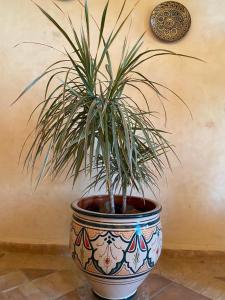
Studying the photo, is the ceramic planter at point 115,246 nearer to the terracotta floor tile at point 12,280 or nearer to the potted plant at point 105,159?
the potted plant at point 105,159

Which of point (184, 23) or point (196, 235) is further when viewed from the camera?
point (196, 235)

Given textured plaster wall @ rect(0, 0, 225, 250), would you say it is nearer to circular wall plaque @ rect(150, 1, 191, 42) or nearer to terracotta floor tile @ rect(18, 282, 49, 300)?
circular wall plaque @ rect(150, 1, 191, 42)

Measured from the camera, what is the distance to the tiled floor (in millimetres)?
1446

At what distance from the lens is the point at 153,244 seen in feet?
4.22

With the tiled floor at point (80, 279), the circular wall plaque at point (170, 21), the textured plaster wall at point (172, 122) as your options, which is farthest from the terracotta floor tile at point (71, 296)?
the circular wall plaque at point (170, 21)

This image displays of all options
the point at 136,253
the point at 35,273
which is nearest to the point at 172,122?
the point at 136,253

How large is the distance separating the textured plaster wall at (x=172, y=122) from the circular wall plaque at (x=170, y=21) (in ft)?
0.15

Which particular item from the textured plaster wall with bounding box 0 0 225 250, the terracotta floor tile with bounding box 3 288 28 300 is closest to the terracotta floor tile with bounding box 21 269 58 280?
the terracotta floor tile with bounding box 3 288 28 300

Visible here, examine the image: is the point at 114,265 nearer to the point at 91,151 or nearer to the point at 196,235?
the point at 91,151

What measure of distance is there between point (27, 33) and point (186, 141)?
1.29m

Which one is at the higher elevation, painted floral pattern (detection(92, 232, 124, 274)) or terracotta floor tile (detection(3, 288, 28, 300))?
painted floral pattern (detection(92, 232, 124, 274))

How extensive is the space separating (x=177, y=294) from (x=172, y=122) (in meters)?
1.03

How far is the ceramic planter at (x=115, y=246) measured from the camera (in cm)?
122

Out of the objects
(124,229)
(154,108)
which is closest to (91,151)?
(124,229)
